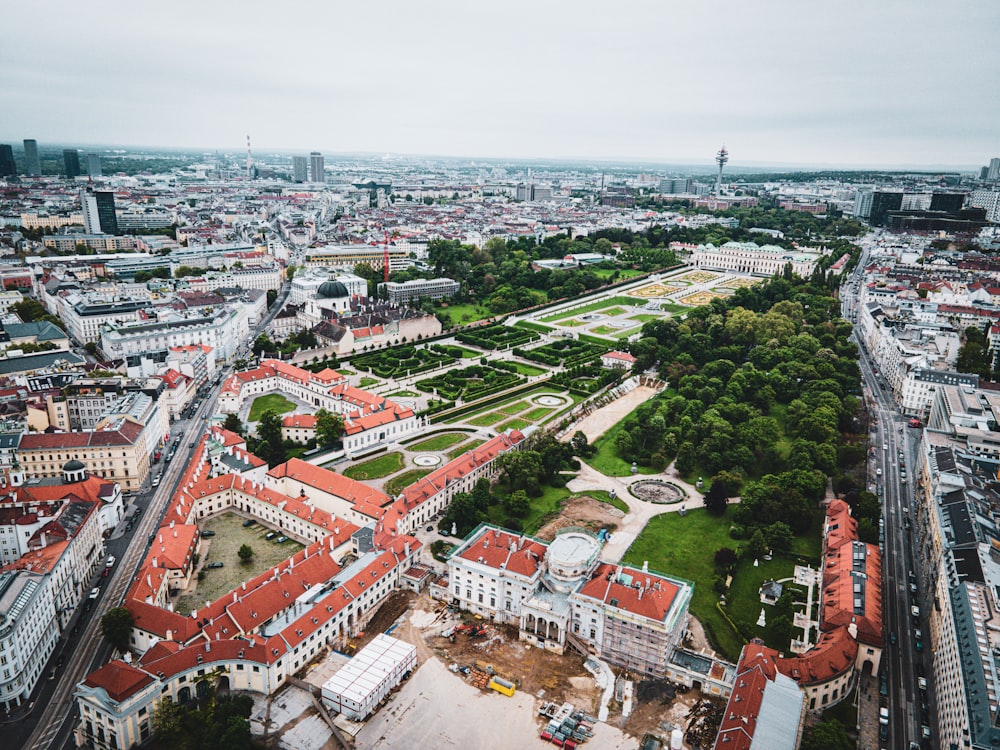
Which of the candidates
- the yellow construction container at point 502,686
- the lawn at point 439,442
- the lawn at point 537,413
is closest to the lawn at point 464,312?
the lawn at point 537,413

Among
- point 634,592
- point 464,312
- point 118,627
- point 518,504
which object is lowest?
point 118,627

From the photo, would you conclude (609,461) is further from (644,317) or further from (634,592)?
(644,317)

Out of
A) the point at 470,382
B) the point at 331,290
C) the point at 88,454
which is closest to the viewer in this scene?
the point at 88,454

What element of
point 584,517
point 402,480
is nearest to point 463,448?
point 402,480

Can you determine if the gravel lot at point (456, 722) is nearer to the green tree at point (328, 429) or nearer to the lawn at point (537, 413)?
the green tree at point (328, 429)

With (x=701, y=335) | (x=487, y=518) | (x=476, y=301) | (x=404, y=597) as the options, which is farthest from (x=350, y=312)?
(x=404, y=597)
